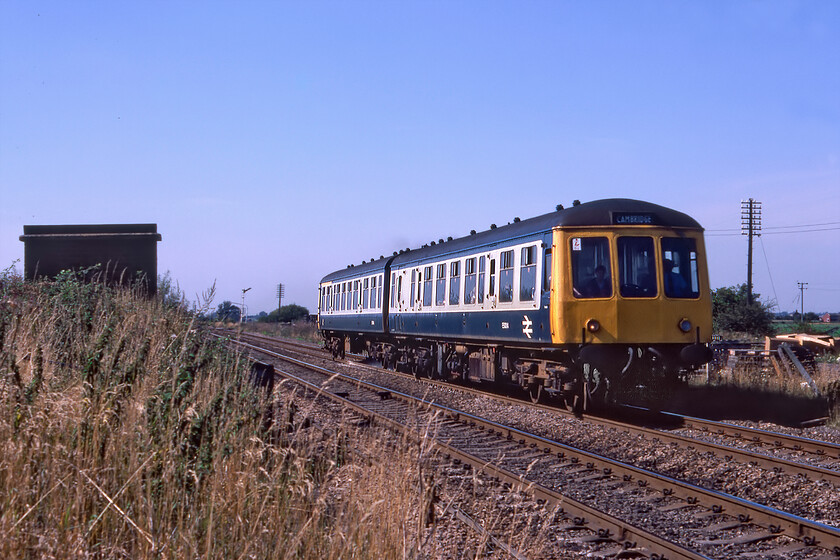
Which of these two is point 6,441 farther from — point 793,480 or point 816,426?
point 816,426

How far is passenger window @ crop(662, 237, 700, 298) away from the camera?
42.0 feet

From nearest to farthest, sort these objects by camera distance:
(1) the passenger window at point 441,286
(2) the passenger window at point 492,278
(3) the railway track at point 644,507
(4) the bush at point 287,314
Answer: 1. (3) the railway track at point 644,507
2. (2) the passenger window at point 492,278
3. (1) the passenger window at point 441,286
4. (4) the bush at point 287,314

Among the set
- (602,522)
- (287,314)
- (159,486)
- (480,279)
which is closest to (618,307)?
(480,279)

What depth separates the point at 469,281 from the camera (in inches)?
668

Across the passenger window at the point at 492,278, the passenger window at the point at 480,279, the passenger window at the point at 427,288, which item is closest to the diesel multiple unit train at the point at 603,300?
the passenger window at the point at 492,278

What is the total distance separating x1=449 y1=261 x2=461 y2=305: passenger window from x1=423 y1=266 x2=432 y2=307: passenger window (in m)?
1.62

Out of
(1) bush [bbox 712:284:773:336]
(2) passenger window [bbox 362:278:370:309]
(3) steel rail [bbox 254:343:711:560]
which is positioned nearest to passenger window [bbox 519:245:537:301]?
(3) steel rail [bbox 254:343:711:560]

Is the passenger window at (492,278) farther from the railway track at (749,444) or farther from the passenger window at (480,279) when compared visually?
the railway track at (749,444)

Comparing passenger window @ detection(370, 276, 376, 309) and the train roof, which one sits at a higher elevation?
the train roof

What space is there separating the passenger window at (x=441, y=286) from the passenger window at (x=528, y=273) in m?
4.51

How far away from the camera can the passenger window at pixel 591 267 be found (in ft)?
41.5

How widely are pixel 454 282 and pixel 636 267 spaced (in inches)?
227

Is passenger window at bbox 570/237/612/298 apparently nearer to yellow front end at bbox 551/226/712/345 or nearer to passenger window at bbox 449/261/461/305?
yellow front end at bbox 551/226/712/345

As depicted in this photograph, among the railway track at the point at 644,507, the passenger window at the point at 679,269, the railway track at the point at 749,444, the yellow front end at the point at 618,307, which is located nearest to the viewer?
the railway track at the point at 644,507
